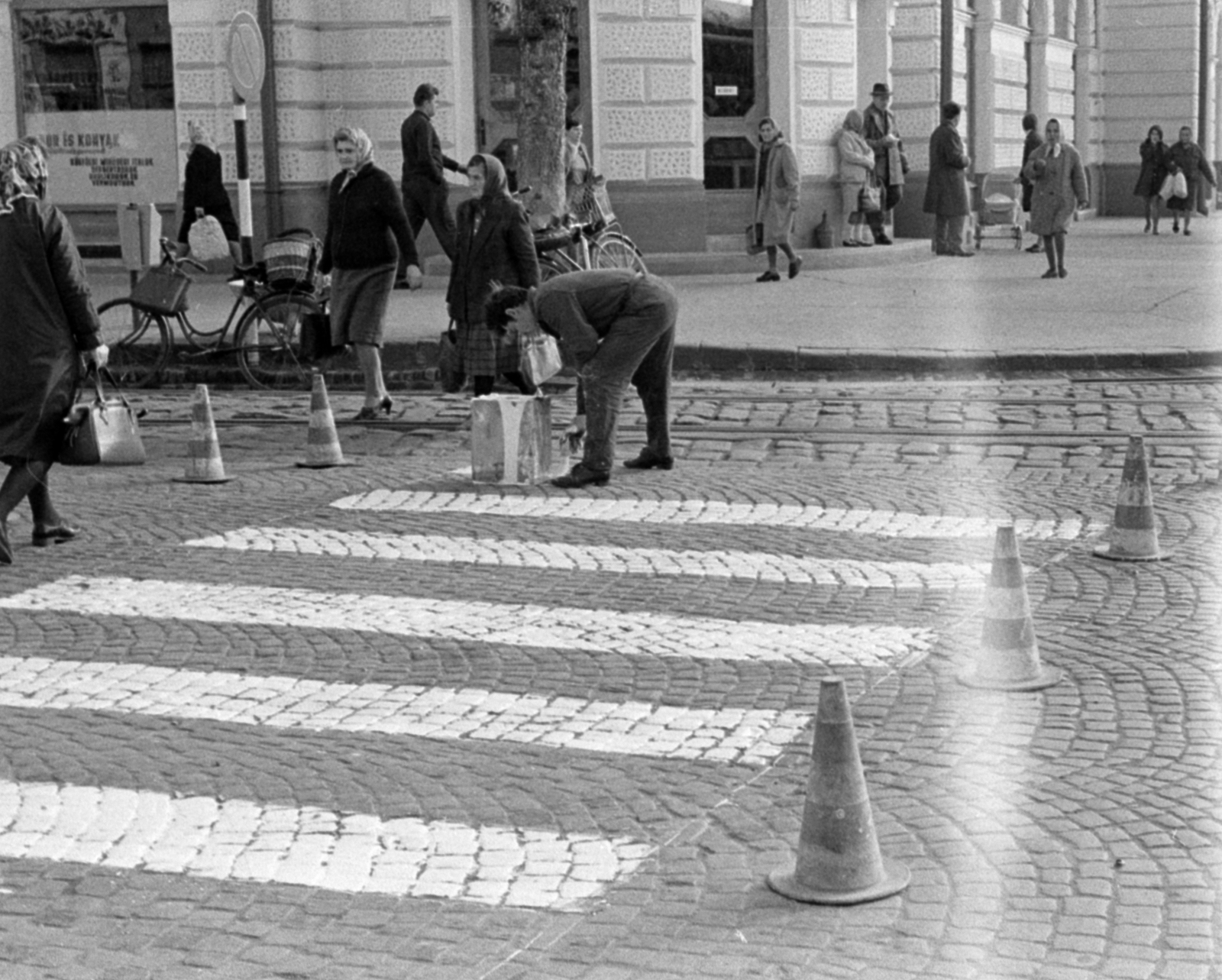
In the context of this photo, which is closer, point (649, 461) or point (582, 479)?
point (582, 479)

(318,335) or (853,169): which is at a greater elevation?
(853,169)

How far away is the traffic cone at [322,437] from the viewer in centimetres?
1142

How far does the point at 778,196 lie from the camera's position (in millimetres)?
20672

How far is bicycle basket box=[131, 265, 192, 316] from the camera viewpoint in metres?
14.8

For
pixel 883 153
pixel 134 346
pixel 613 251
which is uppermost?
pixel 883 153

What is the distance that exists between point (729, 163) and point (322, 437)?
12837 millimetres

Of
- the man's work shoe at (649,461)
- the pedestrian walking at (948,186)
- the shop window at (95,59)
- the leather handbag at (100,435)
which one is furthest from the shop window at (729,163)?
the leather handbag at (100,435)

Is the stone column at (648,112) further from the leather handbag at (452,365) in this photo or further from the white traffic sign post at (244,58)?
the leather handbag at (452,365)

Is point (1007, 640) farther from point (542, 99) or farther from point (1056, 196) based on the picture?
point (1056, 196)

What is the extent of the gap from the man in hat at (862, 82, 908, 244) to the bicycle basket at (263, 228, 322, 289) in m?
10.8

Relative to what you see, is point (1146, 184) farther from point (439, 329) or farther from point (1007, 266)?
point (439, 329)

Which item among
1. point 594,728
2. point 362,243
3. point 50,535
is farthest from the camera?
point 362,243

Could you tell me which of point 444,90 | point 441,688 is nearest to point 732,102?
point 444,90

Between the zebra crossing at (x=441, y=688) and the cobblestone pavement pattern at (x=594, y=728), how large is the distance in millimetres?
21
